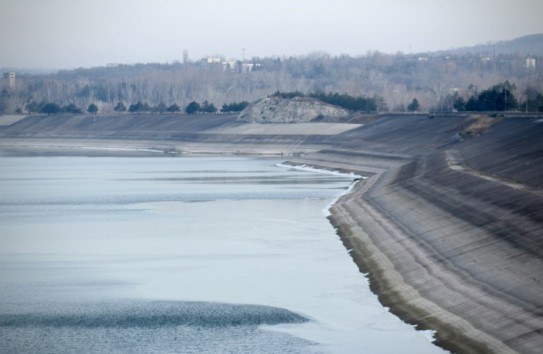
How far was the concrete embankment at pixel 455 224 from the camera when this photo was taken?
28.5 metres

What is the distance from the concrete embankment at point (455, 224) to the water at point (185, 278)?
41.0 inches

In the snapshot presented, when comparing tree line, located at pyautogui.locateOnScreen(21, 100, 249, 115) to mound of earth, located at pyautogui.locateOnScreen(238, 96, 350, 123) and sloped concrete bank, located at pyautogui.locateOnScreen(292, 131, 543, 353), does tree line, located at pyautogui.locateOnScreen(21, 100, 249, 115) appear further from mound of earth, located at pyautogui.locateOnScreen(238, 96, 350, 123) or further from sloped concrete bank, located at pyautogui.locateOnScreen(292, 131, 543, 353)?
sloped concrete bank, located at pyautogui.locateOnScreen(292, 131, 543, 353)

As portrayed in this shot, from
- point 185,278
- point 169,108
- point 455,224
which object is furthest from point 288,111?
point 185,278

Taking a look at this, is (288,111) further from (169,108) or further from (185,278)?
(185,278)

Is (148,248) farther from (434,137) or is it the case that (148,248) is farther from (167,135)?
(167,135)

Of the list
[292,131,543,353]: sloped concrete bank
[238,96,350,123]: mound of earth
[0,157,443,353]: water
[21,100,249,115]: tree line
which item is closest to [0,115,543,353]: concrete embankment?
[292,131,543,353]: sloped concrete bank

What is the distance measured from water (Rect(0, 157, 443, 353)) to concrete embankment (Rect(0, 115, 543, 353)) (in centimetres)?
104

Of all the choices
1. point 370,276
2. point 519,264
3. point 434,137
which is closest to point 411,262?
point 370,276

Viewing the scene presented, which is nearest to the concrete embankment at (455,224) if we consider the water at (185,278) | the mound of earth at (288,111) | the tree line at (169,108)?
the water at (185,278)

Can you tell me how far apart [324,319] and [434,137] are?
203 ft

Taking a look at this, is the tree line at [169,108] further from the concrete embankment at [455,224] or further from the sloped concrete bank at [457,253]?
the sloped concrete bank at [457,253]

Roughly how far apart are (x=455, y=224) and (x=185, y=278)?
10430 mm

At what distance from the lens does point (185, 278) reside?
3812 centimetres

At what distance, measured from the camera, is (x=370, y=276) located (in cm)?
3772
